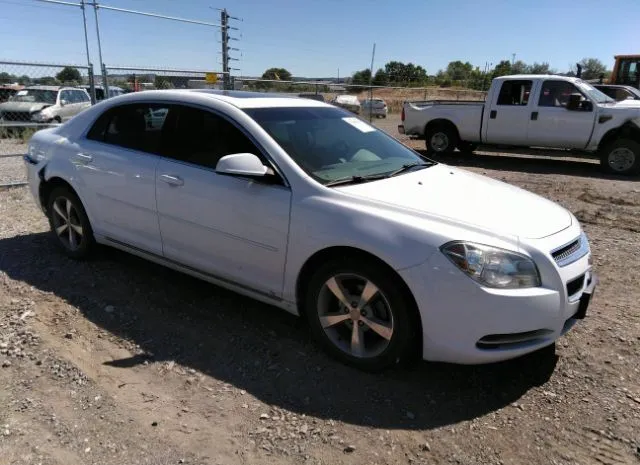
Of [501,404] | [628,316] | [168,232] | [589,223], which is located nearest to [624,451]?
[501,404]

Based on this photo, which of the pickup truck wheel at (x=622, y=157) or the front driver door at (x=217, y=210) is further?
the pickup truck wheel at (x=622, y=157)

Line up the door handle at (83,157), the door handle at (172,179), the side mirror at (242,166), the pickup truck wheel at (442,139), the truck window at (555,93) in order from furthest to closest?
the pickup truck wheel at (442,139) → the truck window at (555,93) → the door handle at (83,157) → the door handle at (172,179) → the side mirror at (242,166)

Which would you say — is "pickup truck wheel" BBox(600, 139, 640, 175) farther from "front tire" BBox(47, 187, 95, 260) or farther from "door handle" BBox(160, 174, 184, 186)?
"front tire" BBox(47, 187, 95, 260)

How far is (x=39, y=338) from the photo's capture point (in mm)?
3471

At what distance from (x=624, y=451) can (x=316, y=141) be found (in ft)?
8.35

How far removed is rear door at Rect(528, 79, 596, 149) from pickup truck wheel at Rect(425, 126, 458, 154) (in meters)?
1.83

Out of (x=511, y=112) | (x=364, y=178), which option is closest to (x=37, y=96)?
(x=511, y=112)

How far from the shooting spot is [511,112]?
37.2 feet

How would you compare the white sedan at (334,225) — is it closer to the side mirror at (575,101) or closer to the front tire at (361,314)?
the front tire at (361,314)

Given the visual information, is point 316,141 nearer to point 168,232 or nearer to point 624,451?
point 168,232

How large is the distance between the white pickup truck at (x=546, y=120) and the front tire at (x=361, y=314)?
933cm

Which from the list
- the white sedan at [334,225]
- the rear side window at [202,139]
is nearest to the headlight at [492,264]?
the white sedan at [334,225]

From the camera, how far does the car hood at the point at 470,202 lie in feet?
9.60

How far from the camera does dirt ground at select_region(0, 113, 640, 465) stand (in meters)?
2.53
